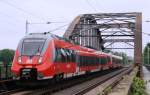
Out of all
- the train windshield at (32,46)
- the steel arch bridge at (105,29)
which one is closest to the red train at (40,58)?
the train windshield at (32,46)

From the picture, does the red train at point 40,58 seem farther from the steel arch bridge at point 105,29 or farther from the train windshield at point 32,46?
the steel arch bridge at point 105,29

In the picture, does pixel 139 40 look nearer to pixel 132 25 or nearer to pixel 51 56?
pixel 132 25

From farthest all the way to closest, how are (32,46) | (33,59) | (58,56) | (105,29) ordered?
(105,29), (58,56), (32,46), (33,59)

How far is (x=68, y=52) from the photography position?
3058cm

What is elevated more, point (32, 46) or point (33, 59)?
point (32, 46)

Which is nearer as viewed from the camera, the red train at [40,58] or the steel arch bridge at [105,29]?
the red train at [40,58]

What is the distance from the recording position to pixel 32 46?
25812 millimetres

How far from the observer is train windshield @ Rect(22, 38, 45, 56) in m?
25.5

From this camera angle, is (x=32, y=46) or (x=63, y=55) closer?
(x=32, y=46)

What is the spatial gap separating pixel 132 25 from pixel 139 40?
6713 mm

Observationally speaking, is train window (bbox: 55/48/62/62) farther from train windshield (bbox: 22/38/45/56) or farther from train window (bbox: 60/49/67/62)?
train windshield (bbox: 22/38/45/56)

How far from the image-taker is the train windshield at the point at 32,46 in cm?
2552

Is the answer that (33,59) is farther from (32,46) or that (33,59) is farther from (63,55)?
(63,55)

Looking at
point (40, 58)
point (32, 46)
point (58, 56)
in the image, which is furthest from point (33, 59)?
point (58, 56)
